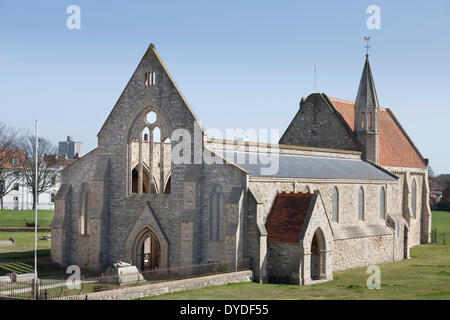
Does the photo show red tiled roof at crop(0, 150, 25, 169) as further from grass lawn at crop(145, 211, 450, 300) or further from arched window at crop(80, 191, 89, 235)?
grass lawn at crop(145, 211, 450, 300)

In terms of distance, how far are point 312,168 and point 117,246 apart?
1474 cm

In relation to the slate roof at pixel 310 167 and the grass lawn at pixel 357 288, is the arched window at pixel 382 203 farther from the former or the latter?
the grass lawn at pixel 357 288

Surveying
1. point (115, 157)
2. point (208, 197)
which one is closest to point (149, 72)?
point (115, 157)

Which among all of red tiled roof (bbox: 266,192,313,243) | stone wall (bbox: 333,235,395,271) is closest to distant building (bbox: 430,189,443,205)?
stone wall (bbox: 333,235,395,271)

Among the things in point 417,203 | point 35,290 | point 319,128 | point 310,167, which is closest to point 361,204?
point 310,167

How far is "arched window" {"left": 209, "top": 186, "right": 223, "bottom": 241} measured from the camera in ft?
129

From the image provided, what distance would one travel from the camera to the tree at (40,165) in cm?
9700

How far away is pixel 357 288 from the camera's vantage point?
36.3 meters

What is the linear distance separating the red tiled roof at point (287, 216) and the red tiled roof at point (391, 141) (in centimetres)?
2107

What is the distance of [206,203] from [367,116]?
24153mm

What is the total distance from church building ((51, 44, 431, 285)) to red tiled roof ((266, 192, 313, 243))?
65 mm

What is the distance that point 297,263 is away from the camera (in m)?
37.9

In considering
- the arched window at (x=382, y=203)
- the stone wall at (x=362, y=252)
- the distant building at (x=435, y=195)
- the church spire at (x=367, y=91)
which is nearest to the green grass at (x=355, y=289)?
the stone wall at (x=362, y=252)
